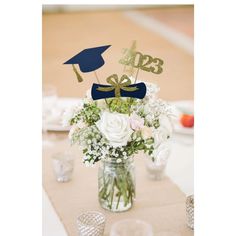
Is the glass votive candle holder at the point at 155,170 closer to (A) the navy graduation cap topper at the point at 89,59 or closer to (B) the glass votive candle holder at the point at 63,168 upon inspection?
(B) the glass votive candle holder at the point at 63,168

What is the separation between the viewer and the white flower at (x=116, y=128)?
1593mm

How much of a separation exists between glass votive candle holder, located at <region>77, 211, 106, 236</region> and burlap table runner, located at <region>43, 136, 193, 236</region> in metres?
0.05

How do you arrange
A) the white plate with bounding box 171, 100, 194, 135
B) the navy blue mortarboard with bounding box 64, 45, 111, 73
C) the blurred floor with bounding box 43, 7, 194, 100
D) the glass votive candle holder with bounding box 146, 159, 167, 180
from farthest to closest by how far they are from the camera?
the blurred floor with bounding box 43, 7, 194, 100
the white plate with bounding box 171, 100, 194, 135
the glass votive candle holder with bounding box 146, 159, 167, 180
the navy blue mortarboard with bounding box 64, 45, 111, 73

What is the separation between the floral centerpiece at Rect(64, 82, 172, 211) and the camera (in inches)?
63.2

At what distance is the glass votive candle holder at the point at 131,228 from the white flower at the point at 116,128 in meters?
0.21

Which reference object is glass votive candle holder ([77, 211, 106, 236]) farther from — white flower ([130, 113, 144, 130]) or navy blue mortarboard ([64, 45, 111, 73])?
navy blue mortarboard ([64, 45, 111, 73])

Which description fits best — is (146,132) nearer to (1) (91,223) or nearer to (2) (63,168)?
(1) (91,223)

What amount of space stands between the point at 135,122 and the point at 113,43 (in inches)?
158

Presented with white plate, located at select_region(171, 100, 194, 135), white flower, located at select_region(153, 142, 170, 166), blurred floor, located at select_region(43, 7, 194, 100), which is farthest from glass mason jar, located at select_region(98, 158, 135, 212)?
blurred floor, located at select_region(43, 7, 194, 100)
